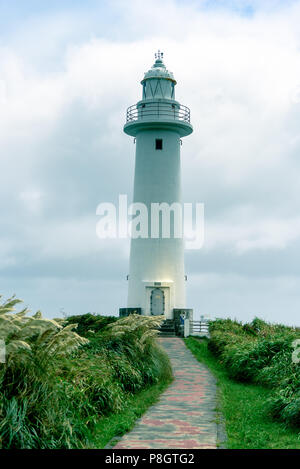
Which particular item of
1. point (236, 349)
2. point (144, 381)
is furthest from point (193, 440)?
point (236, 349)

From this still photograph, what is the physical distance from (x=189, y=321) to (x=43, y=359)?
23506 mm

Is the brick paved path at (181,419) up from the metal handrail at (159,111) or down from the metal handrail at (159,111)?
down

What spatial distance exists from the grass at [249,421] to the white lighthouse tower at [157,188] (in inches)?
543

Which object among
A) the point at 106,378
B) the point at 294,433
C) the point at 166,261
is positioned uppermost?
the point at 166,261

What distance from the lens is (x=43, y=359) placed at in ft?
28.5

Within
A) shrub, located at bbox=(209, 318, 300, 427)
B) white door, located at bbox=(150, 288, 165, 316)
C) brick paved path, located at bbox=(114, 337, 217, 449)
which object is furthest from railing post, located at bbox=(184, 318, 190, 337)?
brick paved path, located at bbox=(114, 337, 217, 449)

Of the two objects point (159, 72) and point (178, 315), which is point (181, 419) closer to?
point (178, 315)

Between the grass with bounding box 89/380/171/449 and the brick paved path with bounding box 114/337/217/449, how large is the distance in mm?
145

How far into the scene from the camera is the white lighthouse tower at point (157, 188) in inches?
1251

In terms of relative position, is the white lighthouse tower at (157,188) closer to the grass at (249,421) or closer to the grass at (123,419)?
the grass at (249,421)

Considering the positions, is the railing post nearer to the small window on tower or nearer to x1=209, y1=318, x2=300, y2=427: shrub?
x1=209, y1=318, x2=300, y2=427: shrub

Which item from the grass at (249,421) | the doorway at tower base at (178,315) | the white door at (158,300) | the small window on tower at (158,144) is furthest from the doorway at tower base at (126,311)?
the grass at (249,421)

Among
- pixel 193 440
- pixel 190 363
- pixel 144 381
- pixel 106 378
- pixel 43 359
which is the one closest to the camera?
pixel 43 359
